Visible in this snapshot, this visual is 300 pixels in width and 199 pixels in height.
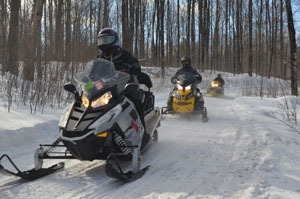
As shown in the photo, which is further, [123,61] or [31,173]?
[123,61]

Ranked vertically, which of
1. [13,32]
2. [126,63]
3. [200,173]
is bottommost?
[200,173]

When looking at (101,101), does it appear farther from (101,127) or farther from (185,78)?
(185,78)

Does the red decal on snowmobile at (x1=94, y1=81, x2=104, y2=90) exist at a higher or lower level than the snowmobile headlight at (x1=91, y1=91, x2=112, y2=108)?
higher

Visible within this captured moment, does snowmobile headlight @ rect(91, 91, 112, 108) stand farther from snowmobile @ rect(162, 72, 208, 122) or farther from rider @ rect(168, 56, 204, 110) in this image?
rider @ rect(168, 56, 204, 110)

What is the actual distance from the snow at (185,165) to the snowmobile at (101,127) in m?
0.22

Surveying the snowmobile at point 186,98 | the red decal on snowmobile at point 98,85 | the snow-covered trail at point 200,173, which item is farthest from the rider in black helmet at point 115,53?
the snowmobile at point 186,98

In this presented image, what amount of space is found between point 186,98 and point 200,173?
4509 millimetres

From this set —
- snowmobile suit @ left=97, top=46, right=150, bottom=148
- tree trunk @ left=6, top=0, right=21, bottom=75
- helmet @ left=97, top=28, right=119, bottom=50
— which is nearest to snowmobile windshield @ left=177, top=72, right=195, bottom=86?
snowmobile suit @ left=97, top=46, right=150, bottom=148

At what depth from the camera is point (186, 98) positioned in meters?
7.79

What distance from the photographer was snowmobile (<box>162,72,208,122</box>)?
7711 mm

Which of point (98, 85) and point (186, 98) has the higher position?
point (98, 85)

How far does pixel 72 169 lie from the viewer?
3.59 meters

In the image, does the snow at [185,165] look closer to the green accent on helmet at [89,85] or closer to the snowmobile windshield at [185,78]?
the green accent on helmet at [89,85]

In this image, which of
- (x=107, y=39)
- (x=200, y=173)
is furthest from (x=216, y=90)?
(x=200, y=173)
